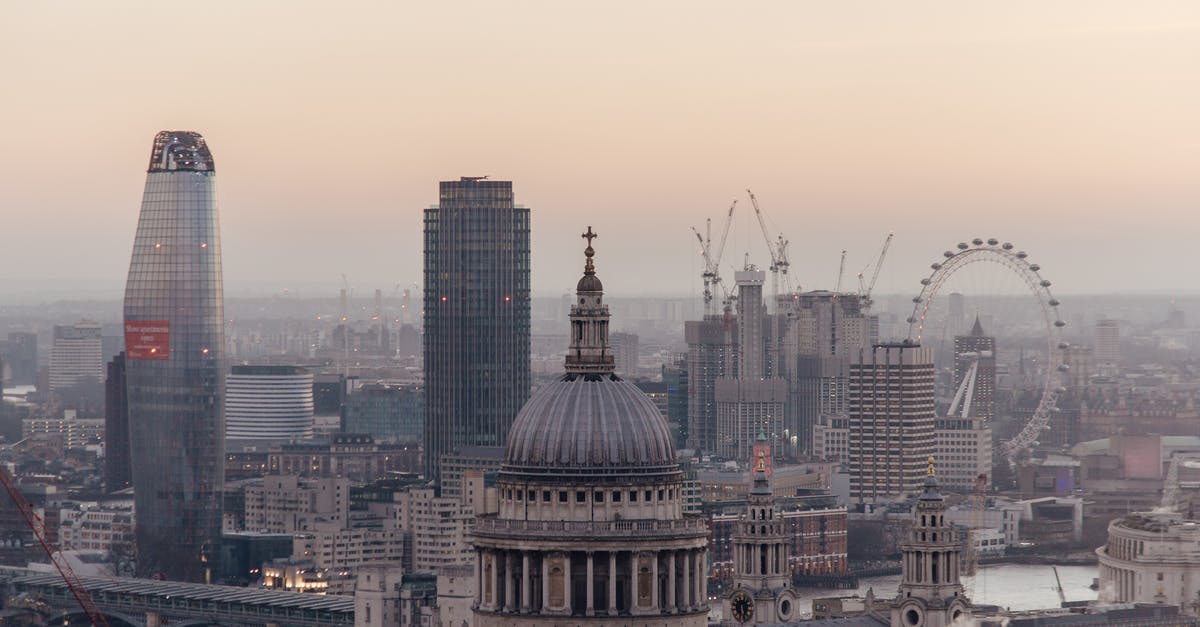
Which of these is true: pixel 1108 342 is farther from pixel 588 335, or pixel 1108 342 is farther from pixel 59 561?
pixel 588 335

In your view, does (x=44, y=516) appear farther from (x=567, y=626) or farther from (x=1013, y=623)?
(x=567, y=626)

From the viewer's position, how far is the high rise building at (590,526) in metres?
59.8

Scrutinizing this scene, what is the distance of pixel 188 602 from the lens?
156 m

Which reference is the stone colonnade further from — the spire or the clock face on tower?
the clock face on tower

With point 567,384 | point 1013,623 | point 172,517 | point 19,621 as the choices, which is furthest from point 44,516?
point 567,384


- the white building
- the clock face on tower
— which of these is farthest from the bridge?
the clock face on tower

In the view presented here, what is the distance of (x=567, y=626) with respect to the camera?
59500 mm

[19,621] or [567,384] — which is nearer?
[567,384]

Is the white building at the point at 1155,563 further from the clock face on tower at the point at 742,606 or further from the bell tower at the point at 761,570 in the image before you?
the clock face on tower at the point at 742,606

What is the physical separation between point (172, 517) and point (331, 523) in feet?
47.7

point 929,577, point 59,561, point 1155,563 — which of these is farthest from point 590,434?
point 59,561

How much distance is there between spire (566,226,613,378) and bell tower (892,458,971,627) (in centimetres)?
2761

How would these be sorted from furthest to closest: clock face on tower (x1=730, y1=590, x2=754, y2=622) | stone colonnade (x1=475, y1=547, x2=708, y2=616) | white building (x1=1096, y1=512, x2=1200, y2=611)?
white building (x1=1096, y1=512, x2=1200, y2=611) → clock face on tower (x1=730, y1=590, x2=754, y2=622) → stone colonnade (x1=475, y1=547, x2=708, y2=616)

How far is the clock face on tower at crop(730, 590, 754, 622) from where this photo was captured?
87938 mm
